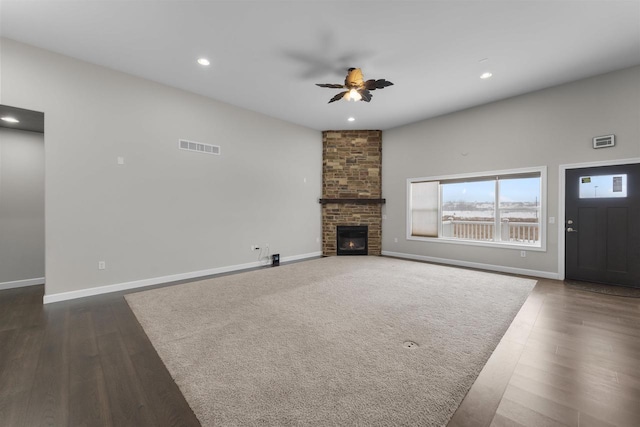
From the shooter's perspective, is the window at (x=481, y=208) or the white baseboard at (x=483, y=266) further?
the window at (x=481, y=208)

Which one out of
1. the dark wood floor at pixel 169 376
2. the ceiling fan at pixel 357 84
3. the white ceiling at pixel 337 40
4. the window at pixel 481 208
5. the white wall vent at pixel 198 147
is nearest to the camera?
the dark wood floor at pixel 169 376

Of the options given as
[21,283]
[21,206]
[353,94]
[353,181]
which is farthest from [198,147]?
[353,181]

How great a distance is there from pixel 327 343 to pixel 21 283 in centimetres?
513

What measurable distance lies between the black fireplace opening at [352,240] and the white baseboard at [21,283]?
579cm

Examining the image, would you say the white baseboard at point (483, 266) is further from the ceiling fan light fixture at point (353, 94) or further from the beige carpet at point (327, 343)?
the ceiling fan light fixture at point (353, 94)

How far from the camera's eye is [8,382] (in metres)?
1.80

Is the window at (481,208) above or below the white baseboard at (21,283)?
above

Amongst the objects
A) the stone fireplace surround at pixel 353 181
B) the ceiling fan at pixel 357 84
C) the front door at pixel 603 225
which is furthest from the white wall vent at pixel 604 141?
the stone fireplace surround at pixel 353 181

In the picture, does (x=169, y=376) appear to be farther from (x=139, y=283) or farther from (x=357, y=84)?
(x=357, y=84)

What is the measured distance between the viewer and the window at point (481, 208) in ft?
15.8

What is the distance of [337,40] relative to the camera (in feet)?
10.5

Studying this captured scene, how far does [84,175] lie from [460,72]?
18.9ft

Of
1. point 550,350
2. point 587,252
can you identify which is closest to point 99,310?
point 550,350

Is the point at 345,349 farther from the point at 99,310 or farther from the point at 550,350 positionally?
the point at 99,310
